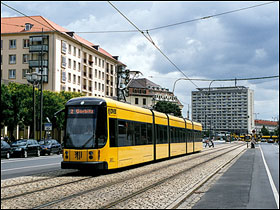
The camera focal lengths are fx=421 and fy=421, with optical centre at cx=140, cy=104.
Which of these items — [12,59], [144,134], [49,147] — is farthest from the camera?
[12,59]

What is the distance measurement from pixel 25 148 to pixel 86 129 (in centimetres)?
1647

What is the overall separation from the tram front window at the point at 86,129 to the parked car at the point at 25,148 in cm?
1565

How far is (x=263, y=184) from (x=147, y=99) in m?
114

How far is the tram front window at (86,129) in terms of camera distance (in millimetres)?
14930

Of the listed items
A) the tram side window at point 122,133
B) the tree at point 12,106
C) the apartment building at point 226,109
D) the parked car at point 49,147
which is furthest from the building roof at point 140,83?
the tram side window at point 122,133

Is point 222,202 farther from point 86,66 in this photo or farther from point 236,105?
point 236,105

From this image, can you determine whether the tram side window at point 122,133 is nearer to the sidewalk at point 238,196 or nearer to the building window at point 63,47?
the sidewalk at point 238,196

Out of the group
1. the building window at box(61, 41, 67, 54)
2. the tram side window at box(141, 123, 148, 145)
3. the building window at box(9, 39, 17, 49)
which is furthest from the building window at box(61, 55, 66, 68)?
the tram side window at box(141, 123, 148, 145)

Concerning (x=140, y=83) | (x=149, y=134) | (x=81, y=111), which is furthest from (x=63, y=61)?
(x=140, y=83)

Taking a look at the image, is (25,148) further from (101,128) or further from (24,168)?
(101,128)

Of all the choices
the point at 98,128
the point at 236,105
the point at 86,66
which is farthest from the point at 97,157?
the point at 236,105

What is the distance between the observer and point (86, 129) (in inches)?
591

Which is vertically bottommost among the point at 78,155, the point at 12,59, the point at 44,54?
the point at 78,155

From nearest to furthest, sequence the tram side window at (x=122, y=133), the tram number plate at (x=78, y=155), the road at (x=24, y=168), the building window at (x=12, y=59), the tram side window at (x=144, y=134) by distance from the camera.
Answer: the tram number plate at (x=78, y=155)
the road at (x=24, y=168)
the tram side window at (x=122, y=133)
the tram side window at (x=144, y=134)
the building window at (x=12, y=59)
